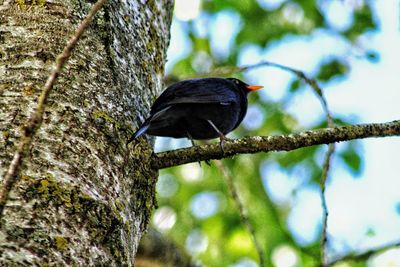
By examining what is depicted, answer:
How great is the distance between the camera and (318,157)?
207 inches

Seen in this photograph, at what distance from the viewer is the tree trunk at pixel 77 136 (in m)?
1.92

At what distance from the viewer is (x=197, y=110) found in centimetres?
363

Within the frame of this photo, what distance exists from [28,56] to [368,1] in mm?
4367

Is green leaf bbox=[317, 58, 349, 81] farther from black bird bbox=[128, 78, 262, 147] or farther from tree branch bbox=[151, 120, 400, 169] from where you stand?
tree branch bbox=[151, 120, 400, 169]

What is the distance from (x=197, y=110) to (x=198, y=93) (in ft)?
0.44

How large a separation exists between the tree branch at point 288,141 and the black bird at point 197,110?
465 millimetres

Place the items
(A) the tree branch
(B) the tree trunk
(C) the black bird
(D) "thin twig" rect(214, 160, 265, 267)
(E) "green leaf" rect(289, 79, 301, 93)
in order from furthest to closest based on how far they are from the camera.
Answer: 1. (E) "green leaf" rect(289, 79, 301, 93)
2. (C) the black bird
3. (D) "thin twig" rect(214, 160, 265, 267)
4. (A) the tree branch
5. (B) the tree trunk

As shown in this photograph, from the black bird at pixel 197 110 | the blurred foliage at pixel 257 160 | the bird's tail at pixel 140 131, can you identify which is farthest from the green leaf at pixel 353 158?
the bird's tail at pixel 140 131

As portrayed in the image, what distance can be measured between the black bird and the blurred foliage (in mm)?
1248

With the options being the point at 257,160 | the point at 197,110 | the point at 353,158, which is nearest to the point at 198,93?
the point at 197,110

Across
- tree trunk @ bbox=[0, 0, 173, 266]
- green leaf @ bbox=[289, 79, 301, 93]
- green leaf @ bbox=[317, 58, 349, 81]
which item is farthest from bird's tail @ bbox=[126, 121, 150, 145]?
green leaf @ bbox=[317, 58, 349, 81]

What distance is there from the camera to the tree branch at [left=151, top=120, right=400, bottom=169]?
247cm

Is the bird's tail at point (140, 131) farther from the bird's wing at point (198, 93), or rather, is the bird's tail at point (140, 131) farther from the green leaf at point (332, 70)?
the green leaf at point (332, 70)

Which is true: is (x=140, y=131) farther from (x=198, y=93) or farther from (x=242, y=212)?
(x=198, y=93)
